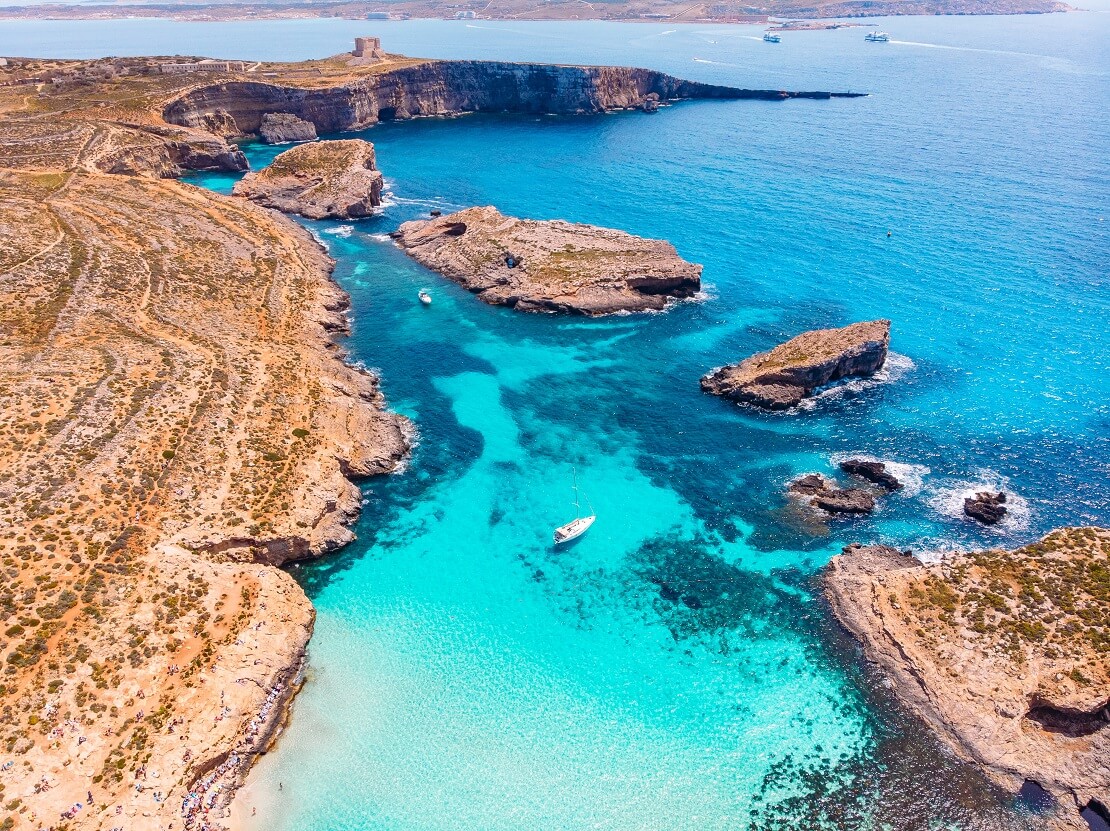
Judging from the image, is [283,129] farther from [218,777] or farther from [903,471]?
[218,777]

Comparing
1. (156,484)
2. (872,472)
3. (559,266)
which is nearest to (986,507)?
(872,472)

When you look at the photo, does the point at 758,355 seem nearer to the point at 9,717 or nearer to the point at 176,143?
the point at 9,717

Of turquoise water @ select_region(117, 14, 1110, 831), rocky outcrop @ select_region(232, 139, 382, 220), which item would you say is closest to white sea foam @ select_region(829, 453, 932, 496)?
turquoise water @ select_region(117, 14, 1110, 831)

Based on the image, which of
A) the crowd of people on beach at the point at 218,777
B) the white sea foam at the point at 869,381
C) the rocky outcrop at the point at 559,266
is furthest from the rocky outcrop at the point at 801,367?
the crowd of people on beach at the point at 218,777

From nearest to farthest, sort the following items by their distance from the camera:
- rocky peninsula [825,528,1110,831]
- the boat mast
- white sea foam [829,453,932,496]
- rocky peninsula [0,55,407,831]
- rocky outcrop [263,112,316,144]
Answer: rocky peninsula [0,55,407,831] < rocky peninsula [825,528,1110,831] < the boat mast < white sea foam [829,453,932,496] < rocky outcrop [263,112,316,144]

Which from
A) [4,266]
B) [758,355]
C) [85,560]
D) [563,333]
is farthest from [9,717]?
[758,355]

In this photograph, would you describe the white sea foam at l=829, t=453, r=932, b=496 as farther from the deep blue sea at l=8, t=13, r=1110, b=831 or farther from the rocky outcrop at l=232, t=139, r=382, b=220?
the rocky outcrop at l=232, t=139, r=382, b=220
